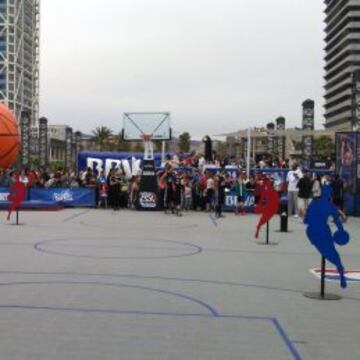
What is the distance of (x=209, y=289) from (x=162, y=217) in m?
12.8

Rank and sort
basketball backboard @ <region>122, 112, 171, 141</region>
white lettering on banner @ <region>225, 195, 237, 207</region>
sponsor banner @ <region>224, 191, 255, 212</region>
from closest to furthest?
sponsor banner @ <region>224, 191, 255, 212</region> < white lettering on banner @ <region>225, 195, 237, 207</region> < basketball backboard @ <region>122, 112, 171, 141</region>

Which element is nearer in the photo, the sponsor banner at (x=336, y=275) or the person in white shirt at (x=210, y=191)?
the sponsor banner at (x=336, y=275)

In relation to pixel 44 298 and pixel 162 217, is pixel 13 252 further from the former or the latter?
pixel 162 217

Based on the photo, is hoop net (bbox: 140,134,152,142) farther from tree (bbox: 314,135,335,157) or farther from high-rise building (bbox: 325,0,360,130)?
high-rise building (bbox: 325,0,360,130)

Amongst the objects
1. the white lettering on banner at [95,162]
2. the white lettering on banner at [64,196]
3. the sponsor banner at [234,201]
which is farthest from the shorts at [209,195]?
the white lettering on banner at [95,162]

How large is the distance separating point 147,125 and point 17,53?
516 feet

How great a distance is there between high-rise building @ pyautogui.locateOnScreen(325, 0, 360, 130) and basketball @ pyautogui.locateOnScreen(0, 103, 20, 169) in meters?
110

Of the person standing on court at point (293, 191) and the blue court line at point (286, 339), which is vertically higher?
the person standing on court at point (293, 191)

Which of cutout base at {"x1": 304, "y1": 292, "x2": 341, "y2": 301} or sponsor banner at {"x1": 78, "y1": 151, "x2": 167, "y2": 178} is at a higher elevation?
sponsor banner at {"x1": 78, "y1": 151, "x2": 167, "y2": 178}

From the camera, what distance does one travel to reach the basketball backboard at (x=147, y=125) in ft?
89.8

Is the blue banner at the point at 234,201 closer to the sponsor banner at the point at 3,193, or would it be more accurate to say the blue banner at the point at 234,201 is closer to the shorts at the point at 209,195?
the shorts at the point at 209,195

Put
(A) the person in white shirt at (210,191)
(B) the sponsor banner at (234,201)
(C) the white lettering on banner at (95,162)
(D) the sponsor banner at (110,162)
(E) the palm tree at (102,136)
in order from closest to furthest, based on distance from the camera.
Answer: (A) the person in white shirt at (210,191) → (B) the sponsor banner at (234,201) → (D) the sponsor banner at (110,162) → (C) the white lettering on banner at (95,162) → (E) the palm tree at (102,136)

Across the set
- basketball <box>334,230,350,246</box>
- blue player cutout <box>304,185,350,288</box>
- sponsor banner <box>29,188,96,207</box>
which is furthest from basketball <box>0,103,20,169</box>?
basketball <box>334,230,350,246</box>

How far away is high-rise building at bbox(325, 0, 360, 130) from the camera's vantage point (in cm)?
13788
